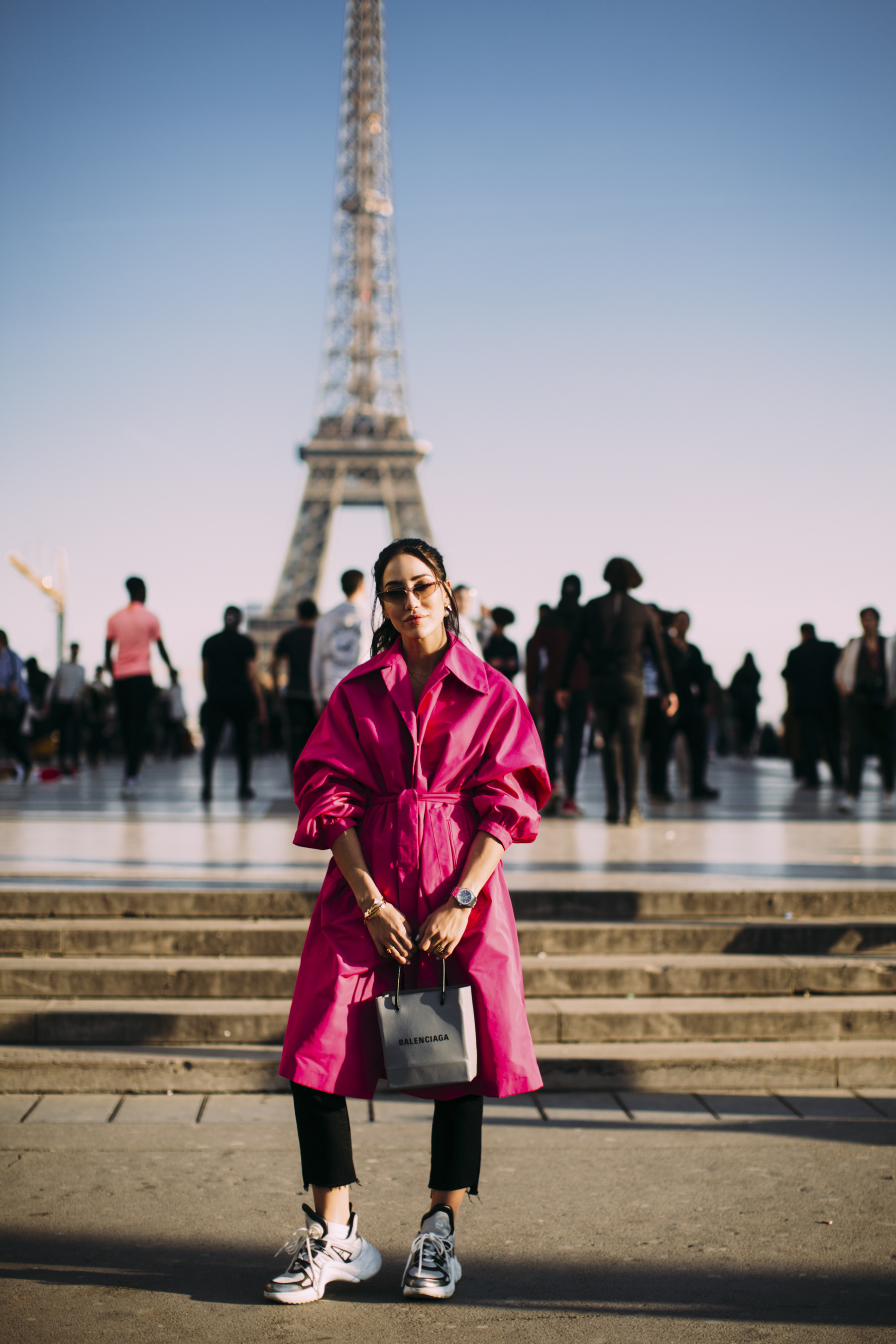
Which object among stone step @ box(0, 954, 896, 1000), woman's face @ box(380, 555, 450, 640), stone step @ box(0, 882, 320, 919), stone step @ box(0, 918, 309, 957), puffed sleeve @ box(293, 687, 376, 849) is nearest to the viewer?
puffed sleeve @ box(293, 687, 376, 849)

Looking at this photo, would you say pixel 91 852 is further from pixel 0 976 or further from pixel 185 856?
pixel 0 976

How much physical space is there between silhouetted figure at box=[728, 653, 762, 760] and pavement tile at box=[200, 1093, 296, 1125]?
15.5 meters

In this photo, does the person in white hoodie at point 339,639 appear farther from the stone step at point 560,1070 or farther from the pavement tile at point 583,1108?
the pavement tile at point 583,1108

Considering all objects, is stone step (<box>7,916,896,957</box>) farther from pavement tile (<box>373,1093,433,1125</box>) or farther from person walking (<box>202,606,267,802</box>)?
person walking (<box>202,606,267,802</box>)

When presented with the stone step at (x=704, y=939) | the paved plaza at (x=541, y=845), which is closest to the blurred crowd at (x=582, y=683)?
the paved plaza at (x=541, y=845)

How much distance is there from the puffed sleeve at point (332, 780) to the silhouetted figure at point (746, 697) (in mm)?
16662

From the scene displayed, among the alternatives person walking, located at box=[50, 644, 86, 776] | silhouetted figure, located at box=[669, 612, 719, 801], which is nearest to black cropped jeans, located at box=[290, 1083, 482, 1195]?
silhouetted figure, located at box=[669, 612, 719, 801]

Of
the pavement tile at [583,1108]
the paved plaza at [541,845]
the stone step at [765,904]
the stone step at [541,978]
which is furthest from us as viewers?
the paved plaza at [541,845]

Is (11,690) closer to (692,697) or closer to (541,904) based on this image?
(692,697)

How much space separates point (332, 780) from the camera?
2.66 metres

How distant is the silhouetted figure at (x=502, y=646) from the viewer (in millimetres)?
9977

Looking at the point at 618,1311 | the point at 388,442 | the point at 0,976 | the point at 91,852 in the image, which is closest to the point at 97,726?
the point at 91,852

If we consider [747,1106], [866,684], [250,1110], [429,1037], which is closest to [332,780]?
[429,1037]

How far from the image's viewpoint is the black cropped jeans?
8.48 ft
